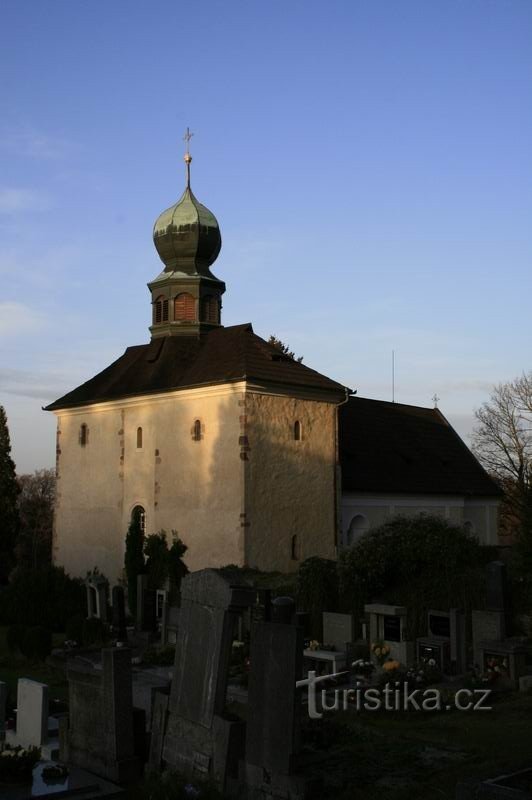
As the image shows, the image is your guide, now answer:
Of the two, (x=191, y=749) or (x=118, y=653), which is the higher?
(x=118, y=653)

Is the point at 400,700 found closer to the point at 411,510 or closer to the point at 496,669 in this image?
the point at 496,669

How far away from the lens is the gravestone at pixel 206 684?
834 centimetres

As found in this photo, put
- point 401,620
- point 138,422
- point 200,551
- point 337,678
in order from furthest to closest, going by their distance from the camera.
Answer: point 138,422, point 200,551, point 401,620, point 337,678

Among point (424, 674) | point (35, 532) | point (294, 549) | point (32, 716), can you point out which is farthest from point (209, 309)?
point (35, 532)

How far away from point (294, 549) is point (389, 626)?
33.0 ft

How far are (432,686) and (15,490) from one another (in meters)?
26.7

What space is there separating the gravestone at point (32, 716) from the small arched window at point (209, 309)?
21.0m

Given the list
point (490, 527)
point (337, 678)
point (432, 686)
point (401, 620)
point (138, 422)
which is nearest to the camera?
point (432, 686)

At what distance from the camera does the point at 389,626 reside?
16.0 m

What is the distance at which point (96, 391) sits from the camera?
100 ft

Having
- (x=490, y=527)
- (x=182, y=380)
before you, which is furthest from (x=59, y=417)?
(x=490, y=527)

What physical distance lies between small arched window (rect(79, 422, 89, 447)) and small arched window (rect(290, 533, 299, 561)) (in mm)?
8911

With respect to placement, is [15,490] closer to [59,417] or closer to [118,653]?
[59,417]

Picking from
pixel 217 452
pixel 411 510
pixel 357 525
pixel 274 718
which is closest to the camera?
pixel 274 718
